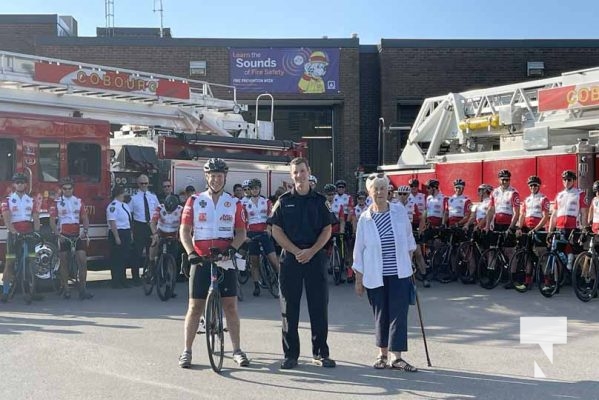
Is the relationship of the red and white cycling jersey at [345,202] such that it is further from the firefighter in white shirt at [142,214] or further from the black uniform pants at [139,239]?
the black uniform pants at [139,239]

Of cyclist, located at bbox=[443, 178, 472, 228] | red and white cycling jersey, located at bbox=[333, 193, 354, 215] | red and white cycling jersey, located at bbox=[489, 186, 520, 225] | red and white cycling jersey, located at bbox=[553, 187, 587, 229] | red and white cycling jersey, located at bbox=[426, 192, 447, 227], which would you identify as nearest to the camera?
red and white cycling jersey, located at bbox=[553, 187, 587, 229]

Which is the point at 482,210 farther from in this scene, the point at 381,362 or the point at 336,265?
the point at 381,362

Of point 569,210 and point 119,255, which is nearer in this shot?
point 569,210

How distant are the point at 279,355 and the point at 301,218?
1531 mm

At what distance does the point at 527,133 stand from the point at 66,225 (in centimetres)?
835

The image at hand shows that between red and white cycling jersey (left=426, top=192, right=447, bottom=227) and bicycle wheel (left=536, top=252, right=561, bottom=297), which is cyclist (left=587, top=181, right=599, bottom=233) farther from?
red and white cycling jersey (left=426, top=192, right=447, bottom=227)

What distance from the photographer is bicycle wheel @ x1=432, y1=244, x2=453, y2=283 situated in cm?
1370

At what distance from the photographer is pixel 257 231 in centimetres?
1268

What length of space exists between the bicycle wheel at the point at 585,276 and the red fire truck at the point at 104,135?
23.1 ft

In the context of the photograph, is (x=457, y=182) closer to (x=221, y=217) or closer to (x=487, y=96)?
(x=487, y=96)

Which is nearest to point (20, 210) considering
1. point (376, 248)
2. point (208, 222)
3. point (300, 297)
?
point (208, 222)

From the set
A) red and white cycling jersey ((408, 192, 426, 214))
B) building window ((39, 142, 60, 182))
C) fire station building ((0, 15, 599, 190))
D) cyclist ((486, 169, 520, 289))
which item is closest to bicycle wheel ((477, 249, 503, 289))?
cyclist ((486, 169, 520, 289))

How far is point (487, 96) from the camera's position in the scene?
15.4 m

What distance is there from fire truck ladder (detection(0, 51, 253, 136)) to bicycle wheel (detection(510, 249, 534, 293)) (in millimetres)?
7710
